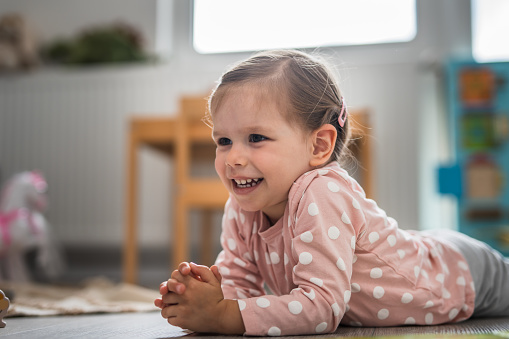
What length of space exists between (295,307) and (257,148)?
23 cm

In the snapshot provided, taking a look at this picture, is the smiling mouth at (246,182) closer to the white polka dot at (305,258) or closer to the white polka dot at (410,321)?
the white polka dot at (305,258)

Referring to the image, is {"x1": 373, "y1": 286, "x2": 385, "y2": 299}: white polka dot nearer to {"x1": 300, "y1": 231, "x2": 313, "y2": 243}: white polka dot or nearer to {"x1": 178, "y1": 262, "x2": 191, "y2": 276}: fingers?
{"x1": 300, "y1": 231, "x2": 313, "y2": 243}: white polka dot

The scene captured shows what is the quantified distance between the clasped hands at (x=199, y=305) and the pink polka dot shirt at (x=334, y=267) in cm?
2

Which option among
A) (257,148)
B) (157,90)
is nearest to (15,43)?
(157,90)

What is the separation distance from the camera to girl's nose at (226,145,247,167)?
0.75 m

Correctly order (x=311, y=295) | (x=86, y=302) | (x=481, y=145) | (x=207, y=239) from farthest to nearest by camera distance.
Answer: (x=207, y=239)
(x=481, y=145)
(x=86, y=302)
(x=311, y=295)

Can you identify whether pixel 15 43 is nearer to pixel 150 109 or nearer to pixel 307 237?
pixel 150 109

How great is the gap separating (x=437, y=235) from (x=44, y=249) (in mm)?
1745

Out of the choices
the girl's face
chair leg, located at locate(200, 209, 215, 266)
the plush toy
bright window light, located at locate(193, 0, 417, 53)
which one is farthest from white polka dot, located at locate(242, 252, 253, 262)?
the plush toy

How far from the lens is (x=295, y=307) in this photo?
0.66 metres

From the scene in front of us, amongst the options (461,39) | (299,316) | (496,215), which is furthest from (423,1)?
(299,316)

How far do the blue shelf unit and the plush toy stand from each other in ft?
6.73

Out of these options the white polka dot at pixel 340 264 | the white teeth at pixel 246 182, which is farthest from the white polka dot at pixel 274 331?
the white teeth at pixel 246 182

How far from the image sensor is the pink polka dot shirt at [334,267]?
0.67m
